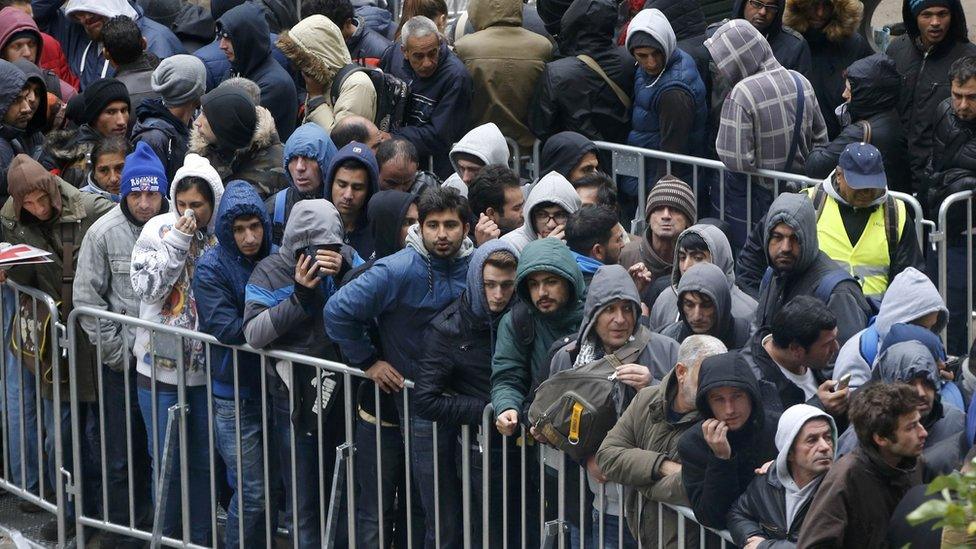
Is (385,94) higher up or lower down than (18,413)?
higher up

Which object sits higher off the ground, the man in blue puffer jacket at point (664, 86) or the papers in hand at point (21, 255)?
the man in blue puffer jacket at point (664, 86)

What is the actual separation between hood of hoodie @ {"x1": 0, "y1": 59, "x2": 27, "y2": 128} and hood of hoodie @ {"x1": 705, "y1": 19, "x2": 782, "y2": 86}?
3957mm

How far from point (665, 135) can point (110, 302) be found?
3.37 metres

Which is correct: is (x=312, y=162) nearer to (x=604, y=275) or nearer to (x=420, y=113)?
(x=420, y=113)

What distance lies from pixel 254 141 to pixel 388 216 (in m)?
1.37

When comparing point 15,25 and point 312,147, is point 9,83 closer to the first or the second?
point 15,25

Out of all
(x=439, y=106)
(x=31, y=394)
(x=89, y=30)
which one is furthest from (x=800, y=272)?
(x=89, y=30)

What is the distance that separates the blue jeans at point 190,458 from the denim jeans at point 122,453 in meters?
0.16

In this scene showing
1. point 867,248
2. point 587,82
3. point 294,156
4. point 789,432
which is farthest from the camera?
point 587,82

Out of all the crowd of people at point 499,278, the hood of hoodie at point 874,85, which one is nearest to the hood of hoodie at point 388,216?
the crowd of people at point 499,278

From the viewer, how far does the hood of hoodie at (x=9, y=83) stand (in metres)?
9.70

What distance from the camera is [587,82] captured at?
10.2 meters

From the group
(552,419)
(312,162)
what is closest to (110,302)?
(312,162)

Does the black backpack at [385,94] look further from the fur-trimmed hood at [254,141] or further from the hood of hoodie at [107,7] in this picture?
the hood of hoodie at [107,7]
